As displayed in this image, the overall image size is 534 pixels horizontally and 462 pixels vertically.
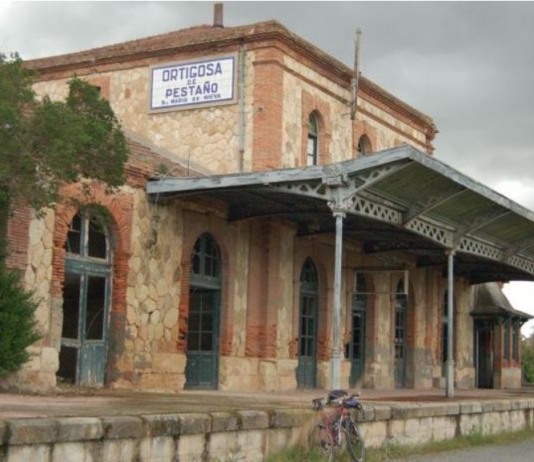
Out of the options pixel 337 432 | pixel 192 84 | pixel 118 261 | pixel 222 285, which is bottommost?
pixel 337 432

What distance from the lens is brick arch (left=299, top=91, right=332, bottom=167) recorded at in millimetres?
22125

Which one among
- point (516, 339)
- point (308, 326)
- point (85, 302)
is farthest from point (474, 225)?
point (516, 339)

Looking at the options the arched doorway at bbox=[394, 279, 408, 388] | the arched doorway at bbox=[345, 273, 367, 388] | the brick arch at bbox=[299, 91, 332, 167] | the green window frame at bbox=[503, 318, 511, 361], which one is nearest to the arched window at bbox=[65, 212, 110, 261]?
the brick arch at bbox=[299, 91, 332, 167]

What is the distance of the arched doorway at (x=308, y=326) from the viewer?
2202 centimetres

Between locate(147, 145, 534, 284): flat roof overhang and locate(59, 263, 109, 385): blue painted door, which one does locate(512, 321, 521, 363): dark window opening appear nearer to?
locate(147, 145, 534, 284): flat roof overhang

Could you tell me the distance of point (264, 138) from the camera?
20797 mm

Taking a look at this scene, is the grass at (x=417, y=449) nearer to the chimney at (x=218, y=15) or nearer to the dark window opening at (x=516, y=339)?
the chimney at (x=218, y=15)

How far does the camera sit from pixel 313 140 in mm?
22891

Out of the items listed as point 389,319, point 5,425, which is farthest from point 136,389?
point 389,319

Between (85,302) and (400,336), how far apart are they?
12911 mm

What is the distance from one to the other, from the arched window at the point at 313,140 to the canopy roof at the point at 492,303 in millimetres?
11245

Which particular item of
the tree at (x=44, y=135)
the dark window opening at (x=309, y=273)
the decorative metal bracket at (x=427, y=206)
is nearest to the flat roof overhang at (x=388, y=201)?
the decorative metal bracket at (x=427, y=206)

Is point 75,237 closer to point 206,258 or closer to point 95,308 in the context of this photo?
point 95,308

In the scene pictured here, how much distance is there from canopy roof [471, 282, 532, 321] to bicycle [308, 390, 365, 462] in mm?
20682
